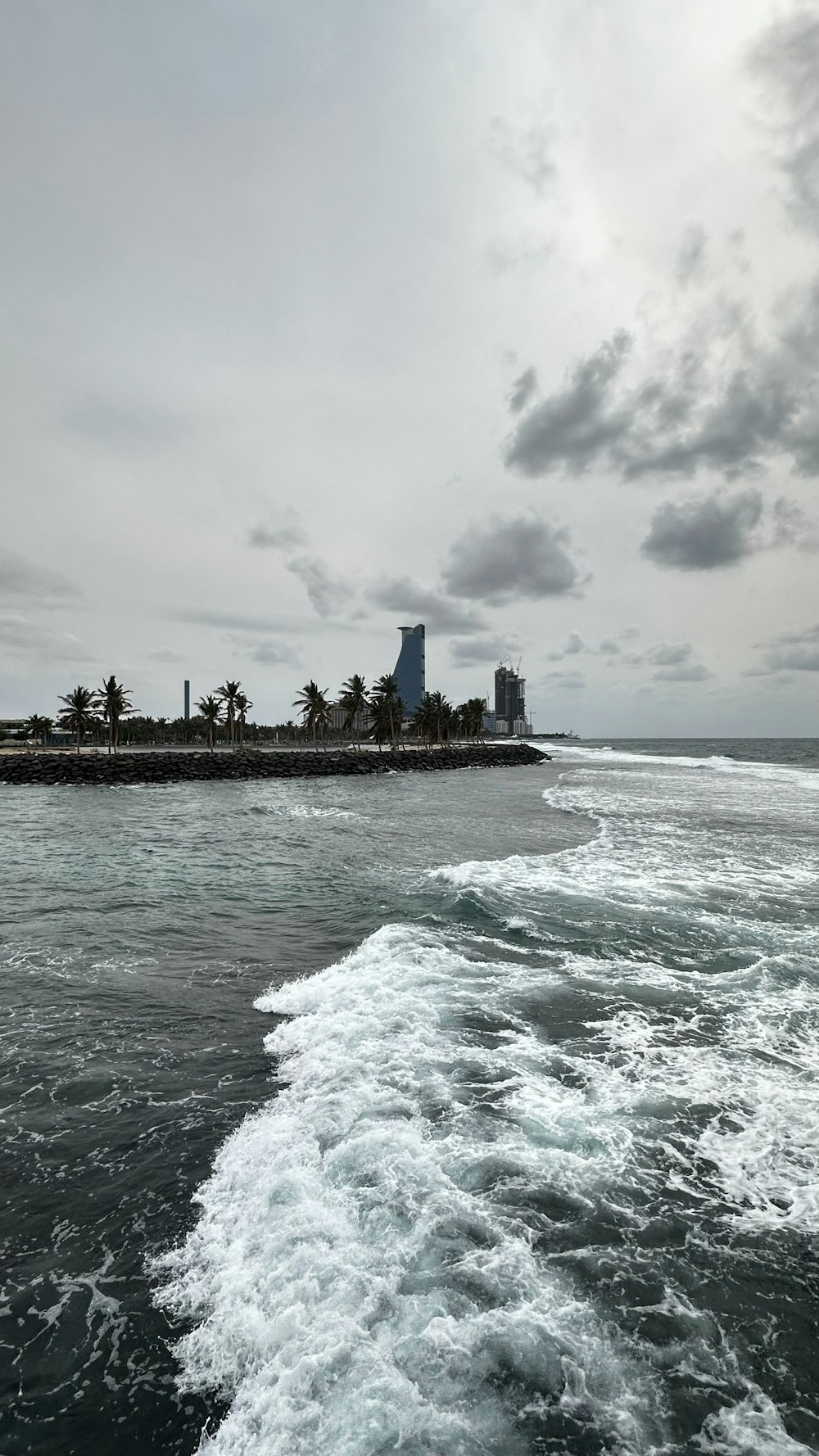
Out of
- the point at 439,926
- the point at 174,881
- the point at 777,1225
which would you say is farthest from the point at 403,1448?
the point at 174,881

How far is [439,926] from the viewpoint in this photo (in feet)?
39.9

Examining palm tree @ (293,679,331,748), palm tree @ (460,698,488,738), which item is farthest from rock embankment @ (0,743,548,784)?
palm tree @ (460,698,488,738)

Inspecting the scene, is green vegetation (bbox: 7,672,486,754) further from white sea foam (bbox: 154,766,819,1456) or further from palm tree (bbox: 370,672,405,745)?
white sea foam (bbox: 154,766,819,1456)

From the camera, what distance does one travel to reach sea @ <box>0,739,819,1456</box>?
3.34 meters

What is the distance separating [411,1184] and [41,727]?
120 metres

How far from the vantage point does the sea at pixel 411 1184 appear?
3340 millimetres

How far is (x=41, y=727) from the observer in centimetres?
10550

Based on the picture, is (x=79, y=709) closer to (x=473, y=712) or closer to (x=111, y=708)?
(x=111, y=708)

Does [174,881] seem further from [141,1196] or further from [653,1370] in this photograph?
[653,1370]

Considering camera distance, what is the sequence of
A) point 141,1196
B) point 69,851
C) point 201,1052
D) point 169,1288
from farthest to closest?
1. point 69,851
2. point 201,1052
3. point 141,1196
4. point 169,1288

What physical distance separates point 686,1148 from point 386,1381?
3.46 meters

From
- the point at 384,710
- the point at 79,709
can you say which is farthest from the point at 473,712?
the point at 79,709

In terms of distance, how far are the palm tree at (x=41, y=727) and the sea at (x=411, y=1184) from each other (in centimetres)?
10780

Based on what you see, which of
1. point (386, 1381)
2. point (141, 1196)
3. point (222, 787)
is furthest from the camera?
point (222, 787)
